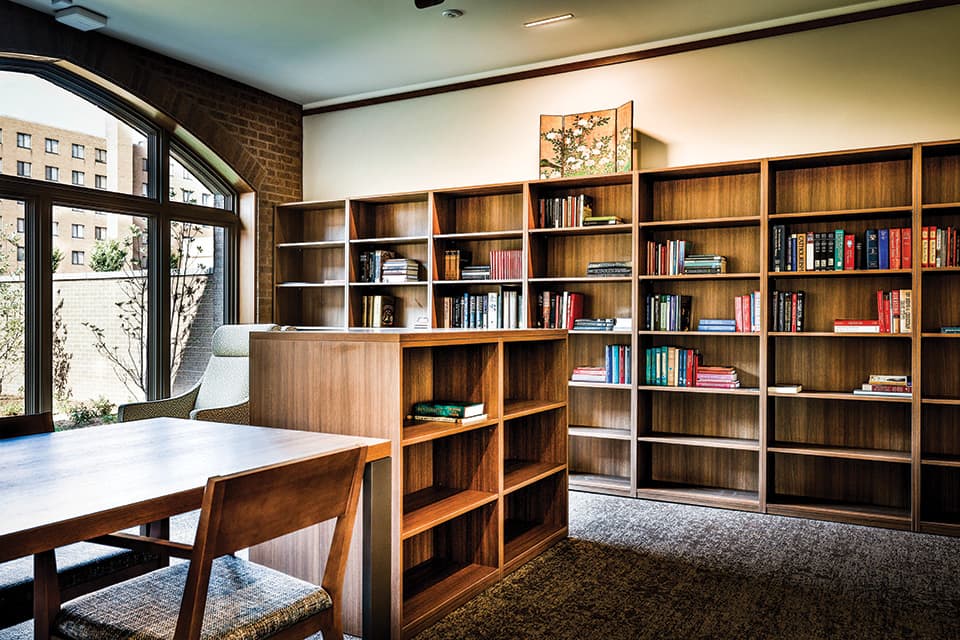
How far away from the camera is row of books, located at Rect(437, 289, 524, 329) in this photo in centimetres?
539

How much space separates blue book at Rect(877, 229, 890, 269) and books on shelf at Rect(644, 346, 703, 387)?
1.21 metres

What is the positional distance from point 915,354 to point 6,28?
569cm

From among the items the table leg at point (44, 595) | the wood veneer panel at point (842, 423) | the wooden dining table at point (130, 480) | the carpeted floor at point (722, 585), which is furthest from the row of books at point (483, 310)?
the table leg at point (44, 595)

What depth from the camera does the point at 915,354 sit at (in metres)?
4.13

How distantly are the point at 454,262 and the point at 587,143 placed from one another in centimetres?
137

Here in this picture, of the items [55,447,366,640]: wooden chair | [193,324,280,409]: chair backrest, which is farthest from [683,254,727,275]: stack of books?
[55,447,366,640]: wooden chair

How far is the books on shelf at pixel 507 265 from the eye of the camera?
5441 millimetres

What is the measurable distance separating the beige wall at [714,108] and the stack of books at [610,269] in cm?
80

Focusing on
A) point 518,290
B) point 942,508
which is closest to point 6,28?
point 518,290

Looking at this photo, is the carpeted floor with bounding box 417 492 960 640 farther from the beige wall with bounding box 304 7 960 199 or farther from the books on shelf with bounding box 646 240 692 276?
the beige wall with bounding box 304 7 960 199

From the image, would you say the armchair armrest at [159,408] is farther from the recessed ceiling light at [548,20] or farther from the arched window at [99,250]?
the recessed ceiling light at [548,20]

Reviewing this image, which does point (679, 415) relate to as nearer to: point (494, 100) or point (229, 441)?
point (494, 100)

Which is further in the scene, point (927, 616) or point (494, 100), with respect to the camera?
point (494, 100)

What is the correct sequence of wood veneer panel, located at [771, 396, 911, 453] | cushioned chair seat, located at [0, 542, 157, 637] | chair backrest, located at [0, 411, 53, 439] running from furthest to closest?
wood veneer panel, located at [771, 396, 911, 453]
chair backrest, located at [0, 411, 53, 439]
cushioned chair seat, located at [0, 542, 157, 637]
